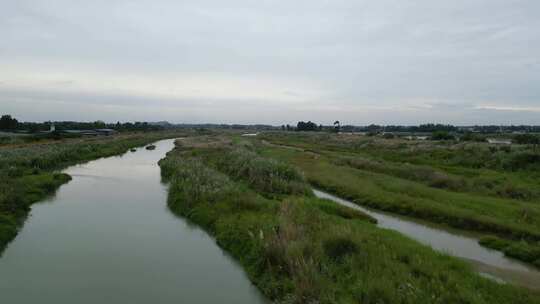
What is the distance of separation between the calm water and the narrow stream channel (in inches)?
259

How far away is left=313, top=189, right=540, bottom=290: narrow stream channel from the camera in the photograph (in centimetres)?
926

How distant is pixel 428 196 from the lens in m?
18.0

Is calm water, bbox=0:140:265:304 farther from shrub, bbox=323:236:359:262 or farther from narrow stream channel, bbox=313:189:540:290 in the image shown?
narrow stream channel, bbox=313:189:540:290

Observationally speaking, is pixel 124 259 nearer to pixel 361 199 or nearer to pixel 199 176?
pixel 199 176

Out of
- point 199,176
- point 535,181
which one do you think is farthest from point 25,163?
point 535,181

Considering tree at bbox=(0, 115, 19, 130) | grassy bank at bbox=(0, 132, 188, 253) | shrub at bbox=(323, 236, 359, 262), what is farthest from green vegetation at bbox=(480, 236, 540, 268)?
tree at bbox=(0, 115, 19, 130)

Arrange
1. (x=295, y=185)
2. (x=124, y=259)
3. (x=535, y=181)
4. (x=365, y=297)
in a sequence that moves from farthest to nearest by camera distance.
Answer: (x=535, y=181), (x=295, y=185), (x=124, y=259), (x=365, y=297)

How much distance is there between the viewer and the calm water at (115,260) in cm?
877

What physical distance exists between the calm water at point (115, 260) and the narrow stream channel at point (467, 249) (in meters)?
6.59

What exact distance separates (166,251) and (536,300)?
10051 mm

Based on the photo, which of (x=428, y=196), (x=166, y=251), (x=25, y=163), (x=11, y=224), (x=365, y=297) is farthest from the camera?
(x=25, y=163)

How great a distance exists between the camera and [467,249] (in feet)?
38.2

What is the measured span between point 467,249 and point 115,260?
11.5m

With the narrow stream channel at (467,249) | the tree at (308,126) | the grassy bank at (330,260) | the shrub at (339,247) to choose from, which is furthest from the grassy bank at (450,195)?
the tree at (308,126)
